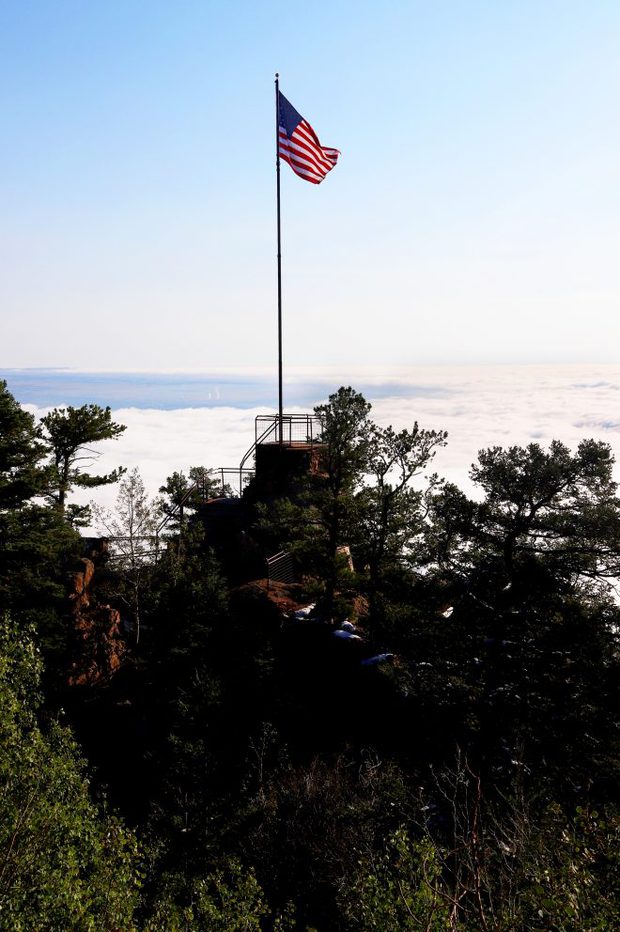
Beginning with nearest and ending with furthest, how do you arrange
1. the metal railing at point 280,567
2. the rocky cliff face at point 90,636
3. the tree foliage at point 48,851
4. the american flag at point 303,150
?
the tree foliage at point 48,851, the american flag at point 303,150, the rocky cliff face at point 90,636, the metal railing at point 280,567

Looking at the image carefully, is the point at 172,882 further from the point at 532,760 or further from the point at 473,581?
the point at 473,581

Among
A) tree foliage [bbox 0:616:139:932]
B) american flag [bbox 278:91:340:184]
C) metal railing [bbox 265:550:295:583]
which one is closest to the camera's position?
tree foliage [bbox 0:616:139:932]

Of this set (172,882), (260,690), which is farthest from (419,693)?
(172,882)

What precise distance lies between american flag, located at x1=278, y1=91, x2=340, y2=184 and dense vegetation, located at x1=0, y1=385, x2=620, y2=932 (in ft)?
36.0

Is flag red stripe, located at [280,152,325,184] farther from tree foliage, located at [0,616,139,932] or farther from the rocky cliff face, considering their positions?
tree foliage, located at [0,616,139,932]

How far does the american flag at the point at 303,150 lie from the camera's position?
2956 centimetres

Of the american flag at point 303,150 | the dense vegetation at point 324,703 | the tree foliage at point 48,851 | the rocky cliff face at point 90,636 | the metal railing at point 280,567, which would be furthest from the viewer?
the metal railing at point 280,567

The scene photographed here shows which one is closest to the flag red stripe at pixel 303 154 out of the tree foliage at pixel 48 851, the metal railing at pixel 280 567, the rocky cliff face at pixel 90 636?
the metal railing at pixel 280 567

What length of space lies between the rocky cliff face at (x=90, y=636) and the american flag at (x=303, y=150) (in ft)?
75.3

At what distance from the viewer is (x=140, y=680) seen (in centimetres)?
3127

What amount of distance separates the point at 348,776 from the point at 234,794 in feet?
15.7

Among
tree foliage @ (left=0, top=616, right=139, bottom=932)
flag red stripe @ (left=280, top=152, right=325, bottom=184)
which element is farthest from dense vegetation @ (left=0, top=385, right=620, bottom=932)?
flag red stripe @ (left=280, top=152, right=325, bottom=184)

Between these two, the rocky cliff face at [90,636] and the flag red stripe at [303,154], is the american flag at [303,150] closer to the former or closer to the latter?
the flag red stripe at [303,154]

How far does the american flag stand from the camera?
1164 inches
